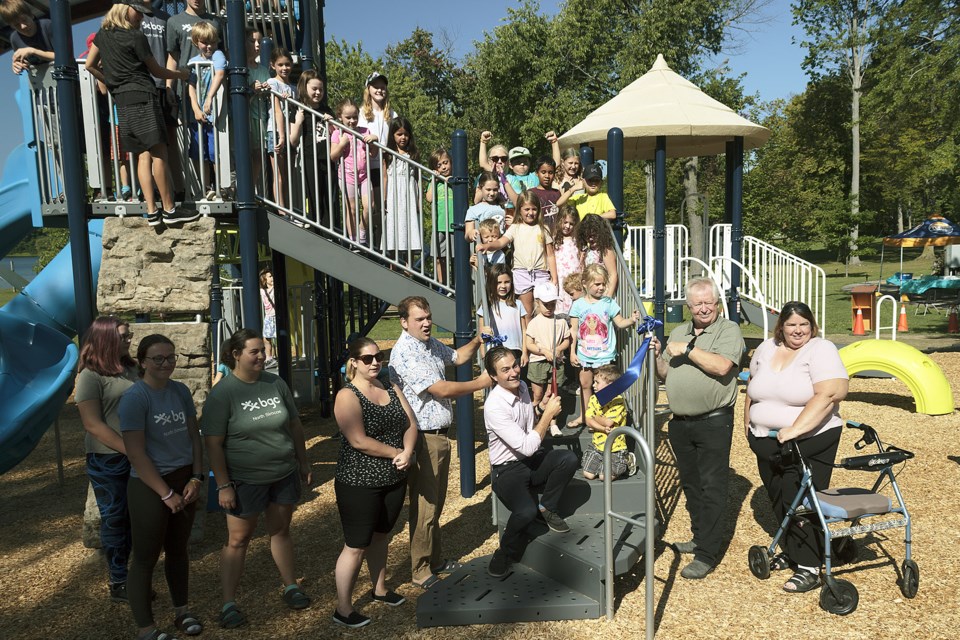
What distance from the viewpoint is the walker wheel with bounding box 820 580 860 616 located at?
4.45m

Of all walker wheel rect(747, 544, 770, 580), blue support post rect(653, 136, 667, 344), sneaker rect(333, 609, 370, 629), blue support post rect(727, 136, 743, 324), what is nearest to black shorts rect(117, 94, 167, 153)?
sneaker rect(333, 609, 370, 629)

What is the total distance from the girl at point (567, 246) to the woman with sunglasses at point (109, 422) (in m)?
3.63

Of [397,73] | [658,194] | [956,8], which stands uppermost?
[397,73]

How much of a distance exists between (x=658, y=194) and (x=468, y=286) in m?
4.48

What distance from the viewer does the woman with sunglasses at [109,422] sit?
4590 mm

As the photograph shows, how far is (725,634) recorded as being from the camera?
4289 mm

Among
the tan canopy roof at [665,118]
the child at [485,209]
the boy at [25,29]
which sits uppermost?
the boy at [25,29]

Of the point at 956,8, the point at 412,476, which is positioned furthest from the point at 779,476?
the point at 956,8

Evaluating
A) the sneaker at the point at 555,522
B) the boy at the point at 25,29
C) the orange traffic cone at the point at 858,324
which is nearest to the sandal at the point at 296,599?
the sneaker at the point at 555,522

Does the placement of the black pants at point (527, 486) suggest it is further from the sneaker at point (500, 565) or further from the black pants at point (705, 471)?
the black pants at point (705, 471)

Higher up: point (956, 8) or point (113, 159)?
point (956, 8)

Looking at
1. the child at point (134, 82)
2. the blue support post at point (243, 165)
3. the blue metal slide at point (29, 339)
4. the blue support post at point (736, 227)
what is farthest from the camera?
the blue support post at point (736, 227)

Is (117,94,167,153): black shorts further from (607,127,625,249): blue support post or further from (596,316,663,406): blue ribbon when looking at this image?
(596,316,663,406): blue ribbon

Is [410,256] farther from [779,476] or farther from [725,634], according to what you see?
[725,634]
